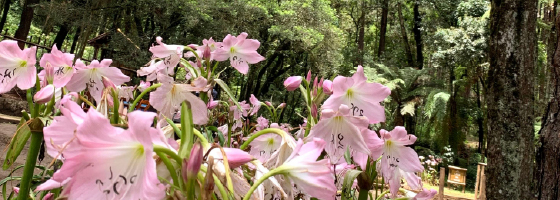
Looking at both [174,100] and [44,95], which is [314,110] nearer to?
[174,100]

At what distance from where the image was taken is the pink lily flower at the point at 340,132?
1.81 feet

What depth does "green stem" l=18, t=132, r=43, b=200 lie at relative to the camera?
518mm

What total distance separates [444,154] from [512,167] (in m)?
9.94

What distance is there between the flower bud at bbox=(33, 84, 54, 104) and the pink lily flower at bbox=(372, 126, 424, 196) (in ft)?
1.53

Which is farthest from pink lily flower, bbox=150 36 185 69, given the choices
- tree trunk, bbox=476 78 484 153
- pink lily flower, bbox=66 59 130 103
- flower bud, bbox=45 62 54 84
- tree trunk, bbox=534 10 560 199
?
tree trunk, bbox=476 78 484 153

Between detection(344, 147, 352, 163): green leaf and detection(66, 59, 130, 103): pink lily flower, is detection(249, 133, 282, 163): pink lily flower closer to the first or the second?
detection(344, 147, 352, 163): green leaf

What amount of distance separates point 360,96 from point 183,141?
1.17ft

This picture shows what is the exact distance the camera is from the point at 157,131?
32cm

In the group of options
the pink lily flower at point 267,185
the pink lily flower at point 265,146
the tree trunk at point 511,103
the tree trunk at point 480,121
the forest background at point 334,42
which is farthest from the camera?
the tree trunk at point 480,121

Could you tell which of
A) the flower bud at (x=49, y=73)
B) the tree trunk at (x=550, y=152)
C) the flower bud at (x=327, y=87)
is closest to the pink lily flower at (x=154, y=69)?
the flower bud at (x=49, y=73)

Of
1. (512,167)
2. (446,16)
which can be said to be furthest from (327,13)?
(512,167)

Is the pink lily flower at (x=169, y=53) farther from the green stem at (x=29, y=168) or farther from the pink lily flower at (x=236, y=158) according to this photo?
the pink lily flower at (x=236, y=158)

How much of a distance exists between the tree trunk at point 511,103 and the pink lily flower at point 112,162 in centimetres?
220

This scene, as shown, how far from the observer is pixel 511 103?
213 centimetres
